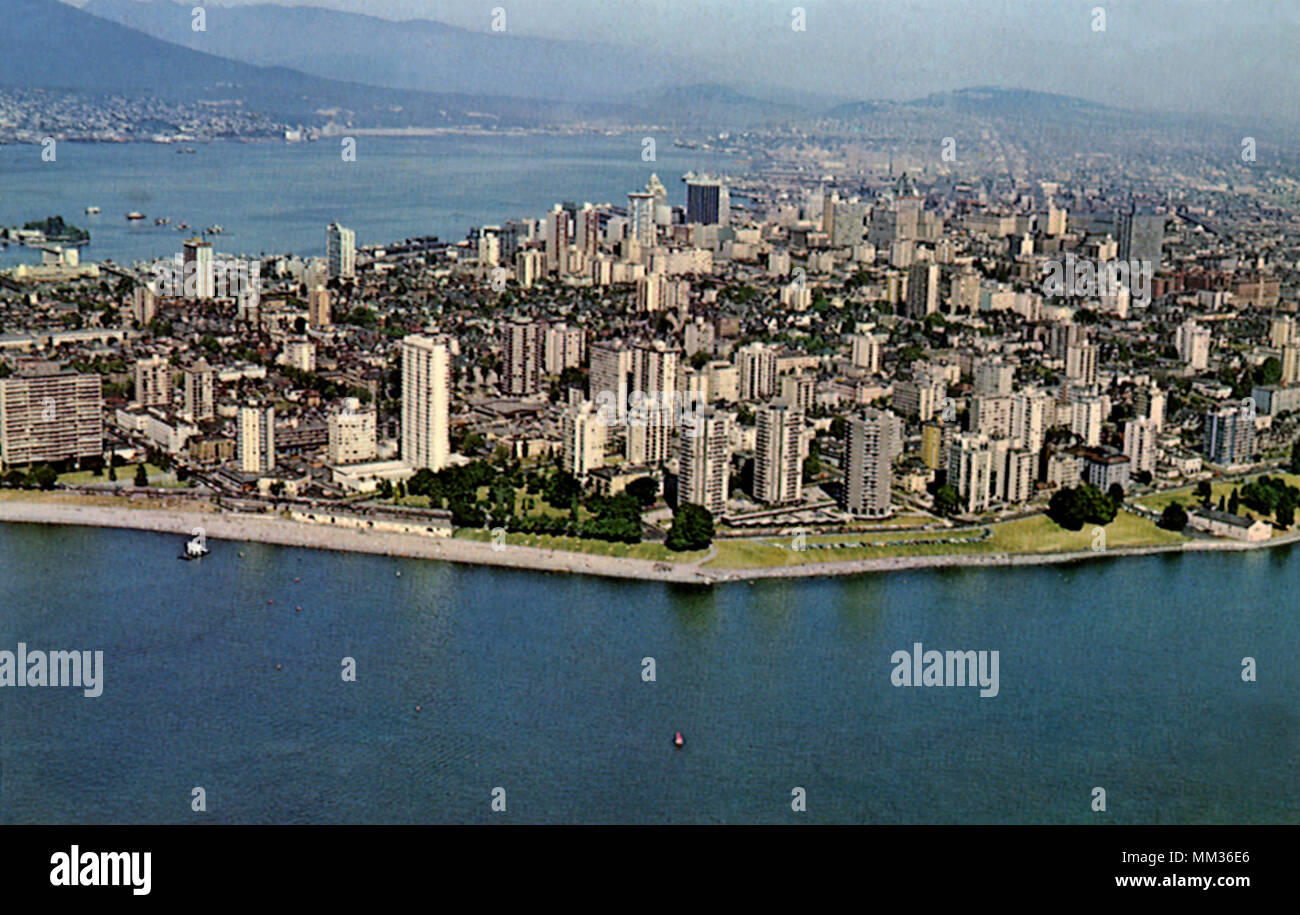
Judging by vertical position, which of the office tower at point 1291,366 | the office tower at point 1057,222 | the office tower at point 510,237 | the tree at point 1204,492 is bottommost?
the tree at point 1204,492

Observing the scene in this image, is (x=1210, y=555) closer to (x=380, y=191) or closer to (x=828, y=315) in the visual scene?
(x=828, y=315)

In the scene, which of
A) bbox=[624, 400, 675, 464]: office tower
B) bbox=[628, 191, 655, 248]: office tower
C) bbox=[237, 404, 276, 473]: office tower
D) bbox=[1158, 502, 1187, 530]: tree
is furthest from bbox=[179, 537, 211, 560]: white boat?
bbox=[628, 191, 655, 248]: office tower

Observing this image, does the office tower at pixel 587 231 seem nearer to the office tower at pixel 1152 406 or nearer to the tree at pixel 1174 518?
the office tower at pixel 1152 406

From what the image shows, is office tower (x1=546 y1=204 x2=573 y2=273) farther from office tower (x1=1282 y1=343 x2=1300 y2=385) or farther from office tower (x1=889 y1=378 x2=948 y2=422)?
office tower (x1=1282 y1=343 x2=1300 y2=385)

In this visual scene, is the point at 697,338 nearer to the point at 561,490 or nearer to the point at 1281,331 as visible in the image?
the point at 1281,331

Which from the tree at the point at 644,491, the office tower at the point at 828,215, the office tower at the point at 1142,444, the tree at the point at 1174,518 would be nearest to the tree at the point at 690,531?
the tree at the point at 644,491
